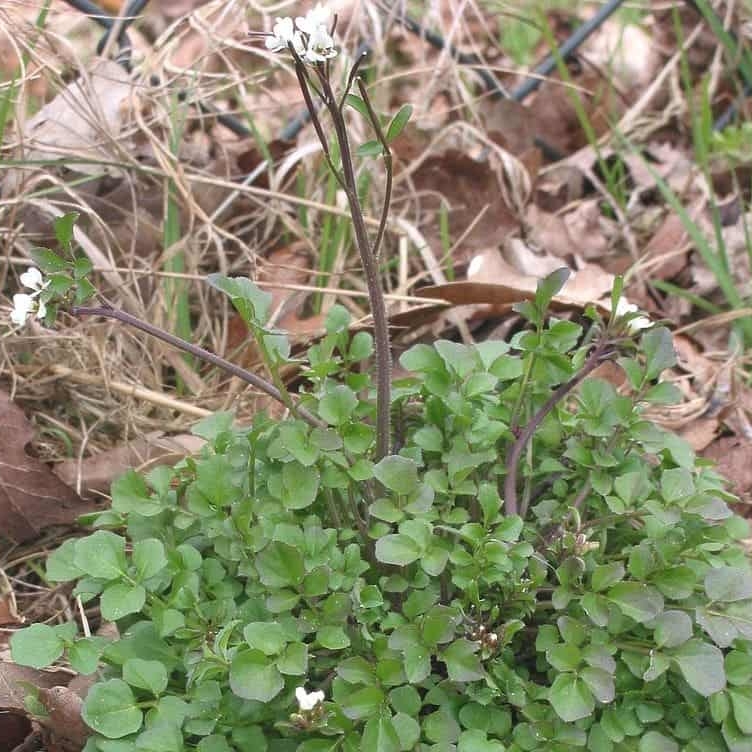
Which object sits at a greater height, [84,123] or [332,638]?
[84,123]

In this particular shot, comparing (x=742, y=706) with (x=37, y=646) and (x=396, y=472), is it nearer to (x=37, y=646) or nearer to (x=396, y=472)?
(x=396, y=472)

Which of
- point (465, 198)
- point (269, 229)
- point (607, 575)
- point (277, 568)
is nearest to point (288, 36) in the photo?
point (277, 568)

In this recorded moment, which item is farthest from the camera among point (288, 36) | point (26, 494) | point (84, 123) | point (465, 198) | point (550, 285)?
point (465, 198)

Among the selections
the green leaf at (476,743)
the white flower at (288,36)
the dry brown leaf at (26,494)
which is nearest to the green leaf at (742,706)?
the green leaf at (476,743)

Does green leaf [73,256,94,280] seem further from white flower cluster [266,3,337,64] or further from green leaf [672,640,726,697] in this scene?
green leaf [672,640,726,697]

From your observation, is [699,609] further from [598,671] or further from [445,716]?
[445,716]

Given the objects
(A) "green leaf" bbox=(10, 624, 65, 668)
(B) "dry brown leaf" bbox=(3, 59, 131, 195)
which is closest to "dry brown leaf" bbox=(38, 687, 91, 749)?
(A) "green leaf" bbox=(10, 624, 65, 668)

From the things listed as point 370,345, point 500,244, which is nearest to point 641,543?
point 370,345
